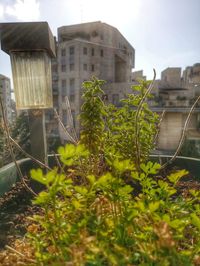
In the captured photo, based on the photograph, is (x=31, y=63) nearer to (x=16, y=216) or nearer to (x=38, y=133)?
(x=38, y=133)

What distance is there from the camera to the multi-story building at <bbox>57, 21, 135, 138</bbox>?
27.7m

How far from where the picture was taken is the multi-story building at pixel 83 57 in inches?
1090

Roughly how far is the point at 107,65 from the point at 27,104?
29.2m

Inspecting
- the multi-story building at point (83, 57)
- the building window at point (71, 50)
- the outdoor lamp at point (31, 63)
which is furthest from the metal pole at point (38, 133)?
the building window at point (71, 50)

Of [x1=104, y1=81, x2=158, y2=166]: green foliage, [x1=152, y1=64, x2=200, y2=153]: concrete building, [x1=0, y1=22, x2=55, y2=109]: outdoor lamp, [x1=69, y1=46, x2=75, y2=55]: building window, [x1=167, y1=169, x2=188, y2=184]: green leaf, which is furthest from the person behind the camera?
[x1=69, y1=46, x2=75, y2=55]: building window

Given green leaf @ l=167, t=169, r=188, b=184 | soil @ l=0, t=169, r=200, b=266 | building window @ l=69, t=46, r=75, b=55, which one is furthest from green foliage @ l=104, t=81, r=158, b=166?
building window @ l=69, t=46, r=75, b=55

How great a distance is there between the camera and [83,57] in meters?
27.9

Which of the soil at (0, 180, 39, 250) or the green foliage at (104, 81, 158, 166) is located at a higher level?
the green foliage at (104, 81, 158, 166)

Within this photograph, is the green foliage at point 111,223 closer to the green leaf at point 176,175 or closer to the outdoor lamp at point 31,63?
the green leaf at point 176,175

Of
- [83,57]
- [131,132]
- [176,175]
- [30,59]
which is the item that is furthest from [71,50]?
[176,175]

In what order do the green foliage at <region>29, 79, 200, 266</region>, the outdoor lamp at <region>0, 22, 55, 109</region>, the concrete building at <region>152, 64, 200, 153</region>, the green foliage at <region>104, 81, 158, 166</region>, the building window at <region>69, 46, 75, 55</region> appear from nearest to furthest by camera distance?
the green foliage at <region>29, 79, 200, 266</region> < the outdoor lamp at <region>0, 22, 55, 109</region> < the green foliage at <region>104, 81, 158, 166</region> < the concrete building at <region>152, 64, 200, 153</region> < the building window at <region>69, 46, 75, 55</region>

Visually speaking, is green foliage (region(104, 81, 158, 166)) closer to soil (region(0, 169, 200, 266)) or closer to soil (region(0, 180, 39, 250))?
soil (region(0, 169, 200, 266))

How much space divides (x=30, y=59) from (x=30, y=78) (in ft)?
0.49

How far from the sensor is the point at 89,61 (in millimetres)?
28688
